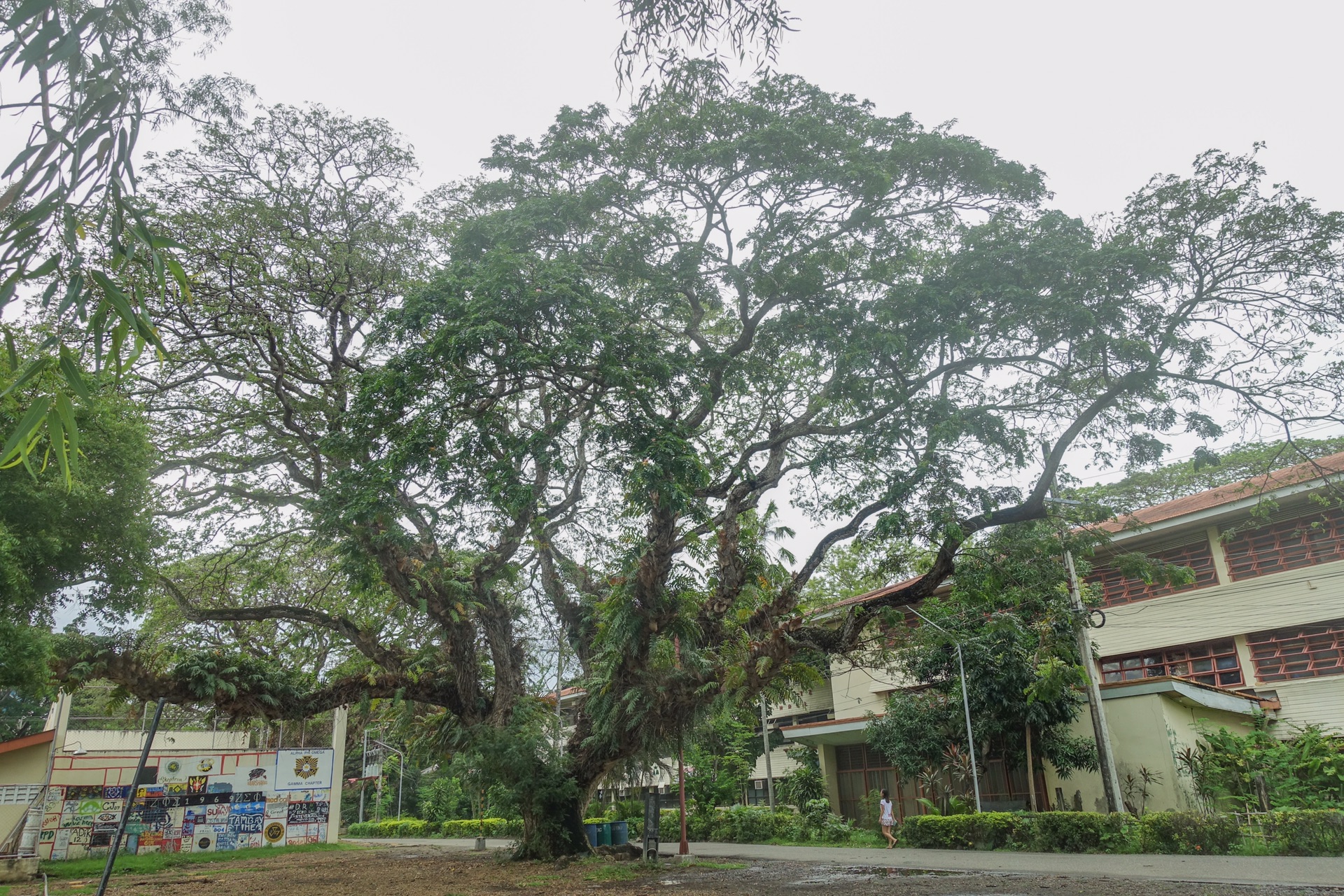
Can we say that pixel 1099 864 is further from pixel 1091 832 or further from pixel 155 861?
pixel 155 861

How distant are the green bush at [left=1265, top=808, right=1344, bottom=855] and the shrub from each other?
2.41 m

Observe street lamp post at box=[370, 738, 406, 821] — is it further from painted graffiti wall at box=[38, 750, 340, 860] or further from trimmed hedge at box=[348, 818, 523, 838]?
painted graffiti wall at box=[38, 750, 340, 860]

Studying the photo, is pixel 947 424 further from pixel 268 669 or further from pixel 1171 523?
pixel 1171 523

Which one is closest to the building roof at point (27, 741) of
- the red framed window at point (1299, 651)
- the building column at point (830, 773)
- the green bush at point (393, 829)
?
the building column at point (830, 773)

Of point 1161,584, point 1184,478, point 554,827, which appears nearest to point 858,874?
point 554,827

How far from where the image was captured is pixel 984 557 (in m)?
12.9

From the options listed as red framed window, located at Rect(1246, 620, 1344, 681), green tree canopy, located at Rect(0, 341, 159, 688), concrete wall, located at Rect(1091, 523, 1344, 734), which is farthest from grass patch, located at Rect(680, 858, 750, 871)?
red framed window, located at Rect(1246, 620, 1344, 681)

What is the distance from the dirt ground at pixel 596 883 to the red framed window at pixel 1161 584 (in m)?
11.4

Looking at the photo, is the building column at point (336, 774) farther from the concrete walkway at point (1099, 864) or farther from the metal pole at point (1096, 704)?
the metal pole at point (1096, 704)

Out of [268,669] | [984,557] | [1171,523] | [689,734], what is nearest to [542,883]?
[689,734]

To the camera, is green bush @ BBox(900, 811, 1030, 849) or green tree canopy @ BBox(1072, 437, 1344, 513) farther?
green tree canopy @ BBox(1072, 437, 1344, 513)

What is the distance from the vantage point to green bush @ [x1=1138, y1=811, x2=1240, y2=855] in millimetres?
15438

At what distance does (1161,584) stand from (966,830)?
8.56 meters

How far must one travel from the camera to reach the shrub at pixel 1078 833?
16.8m
